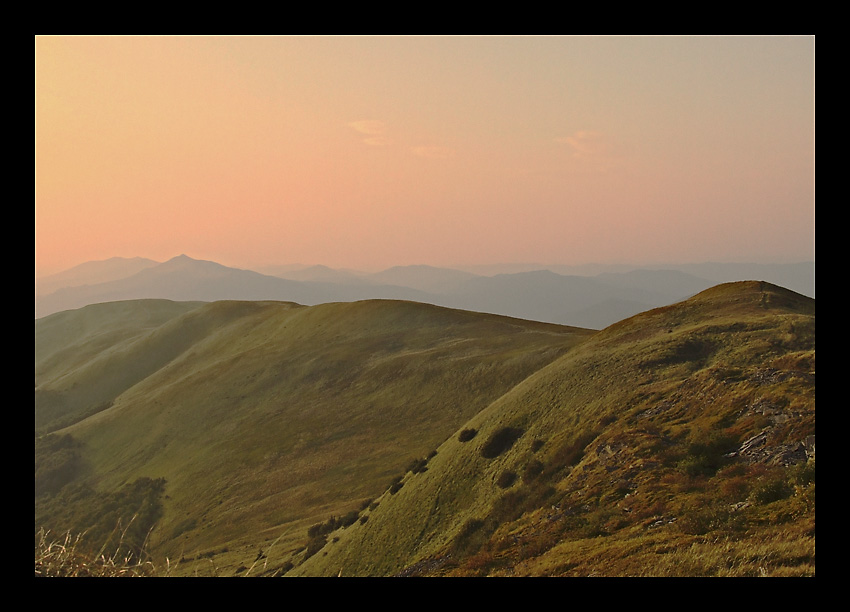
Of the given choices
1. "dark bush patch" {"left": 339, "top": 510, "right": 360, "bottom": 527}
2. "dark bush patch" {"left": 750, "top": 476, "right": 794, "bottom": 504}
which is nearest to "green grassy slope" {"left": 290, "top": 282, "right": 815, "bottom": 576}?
"dark bush patch" {"left": 750, "top": 476, "right": 794, "bottom": 504}

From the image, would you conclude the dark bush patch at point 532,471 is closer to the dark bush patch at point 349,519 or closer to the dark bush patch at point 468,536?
the dark bush patch at point 468,536

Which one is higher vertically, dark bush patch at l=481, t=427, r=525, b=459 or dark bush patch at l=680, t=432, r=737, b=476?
dark bush patch at l=680, t=432, r=737, b=476

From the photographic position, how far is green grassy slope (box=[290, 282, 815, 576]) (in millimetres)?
19109

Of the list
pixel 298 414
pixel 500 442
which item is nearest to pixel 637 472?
pixel 500 442

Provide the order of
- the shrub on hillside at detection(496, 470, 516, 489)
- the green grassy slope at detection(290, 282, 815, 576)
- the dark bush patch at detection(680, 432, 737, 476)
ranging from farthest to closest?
the shrub on hillside at detection(496, 470, 516, 489)
the dark bush patch at detection(680, 432, 737, 476)
the green grassy slope at detection(290, 282, 815, 576)

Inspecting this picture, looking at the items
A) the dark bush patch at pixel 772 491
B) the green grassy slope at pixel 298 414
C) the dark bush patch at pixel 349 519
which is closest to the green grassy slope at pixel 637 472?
the dark bush patch at pixel 772 491

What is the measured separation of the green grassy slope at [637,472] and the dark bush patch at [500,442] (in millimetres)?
155

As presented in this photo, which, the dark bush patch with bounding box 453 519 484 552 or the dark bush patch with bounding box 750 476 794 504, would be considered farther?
the dark bush patch with bounding box 453 519 484 552

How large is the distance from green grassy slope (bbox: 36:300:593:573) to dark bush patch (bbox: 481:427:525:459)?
18.1 metres

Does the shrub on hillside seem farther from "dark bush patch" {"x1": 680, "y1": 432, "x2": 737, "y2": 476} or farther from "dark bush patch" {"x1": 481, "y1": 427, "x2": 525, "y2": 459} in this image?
"dark bush patch" {"x1": 680, "y1": 432, "x2": 737, "y2": 476}
